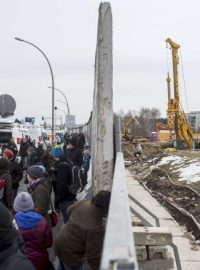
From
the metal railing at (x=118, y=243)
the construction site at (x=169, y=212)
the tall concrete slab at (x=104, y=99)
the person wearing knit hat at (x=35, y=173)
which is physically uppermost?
the tall concrete slab at (x=104, y=99)

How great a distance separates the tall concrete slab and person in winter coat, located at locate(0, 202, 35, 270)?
277cm

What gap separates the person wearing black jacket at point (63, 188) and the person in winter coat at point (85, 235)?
12.9ft

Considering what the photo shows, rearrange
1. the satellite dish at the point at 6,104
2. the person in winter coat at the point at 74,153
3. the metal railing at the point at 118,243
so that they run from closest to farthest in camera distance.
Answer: the metal railing at the point at 118,243, the person in winter coat at the point at 74,153, the satellite dish at the point at 6,104

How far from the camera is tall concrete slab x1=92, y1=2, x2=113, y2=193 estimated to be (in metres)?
5.88

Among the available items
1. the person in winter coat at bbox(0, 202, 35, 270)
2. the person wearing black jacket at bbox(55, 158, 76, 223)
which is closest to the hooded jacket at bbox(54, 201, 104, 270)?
the person in winter coat at bbox(0, 202, 35, 270)

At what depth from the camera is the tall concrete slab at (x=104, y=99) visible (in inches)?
231

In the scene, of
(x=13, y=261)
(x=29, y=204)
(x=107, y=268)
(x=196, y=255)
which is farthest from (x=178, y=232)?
(x=107, y=268)

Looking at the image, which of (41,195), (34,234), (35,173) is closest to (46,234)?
(34,234)

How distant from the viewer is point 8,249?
120 inches

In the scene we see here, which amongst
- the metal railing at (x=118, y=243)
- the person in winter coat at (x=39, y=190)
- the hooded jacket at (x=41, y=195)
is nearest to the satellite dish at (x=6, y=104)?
the person in winter coat at (x=39, y=190)

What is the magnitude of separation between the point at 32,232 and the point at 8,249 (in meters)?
1.56

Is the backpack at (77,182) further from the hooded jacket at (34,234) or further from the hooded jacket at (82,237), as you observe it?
the hooded jacket at (82,237)

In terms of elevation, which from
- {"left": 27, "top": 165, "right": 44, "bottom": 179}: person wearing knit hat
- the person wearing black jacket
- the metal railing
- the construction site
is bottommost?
the construction site

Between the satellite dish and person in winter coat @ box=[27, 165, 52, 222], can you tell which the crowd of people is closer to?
person in winter coat @ box=[27, 165, 52, 222]
